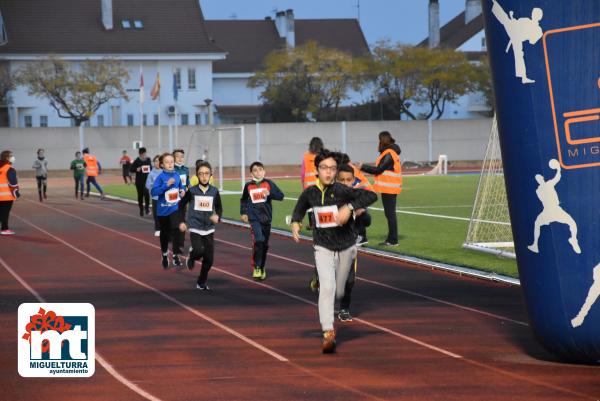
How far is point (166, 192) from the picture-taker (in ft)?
59.7

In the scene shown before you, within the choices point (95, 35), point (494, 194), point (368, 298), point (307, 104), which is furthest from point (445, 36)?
point (368, 298)

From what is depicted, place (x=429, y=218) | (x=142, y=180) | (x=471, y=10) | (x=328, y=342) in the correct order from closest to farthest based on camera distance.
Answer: (x=328, y=342) < (x=429, y=218) < (x=142, y=180) < (x=471, y=10)

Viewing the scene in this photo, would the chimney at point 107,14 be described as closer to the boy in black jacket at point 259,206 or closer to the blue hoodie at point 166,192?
the blue hoodie at point 166,192

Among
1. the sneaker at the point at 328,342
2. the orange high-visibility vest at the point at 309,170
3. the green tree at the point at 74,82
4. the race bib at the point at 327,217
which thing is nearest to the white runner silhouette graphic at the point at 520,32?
the race bib at the point at 327,217

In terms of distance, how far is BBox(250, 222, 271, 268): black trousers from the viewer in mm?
15992

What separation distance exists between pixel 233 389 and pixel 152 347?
6.93ft

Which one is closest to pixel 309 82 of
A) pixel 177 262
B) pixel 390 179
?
pixel 390 179

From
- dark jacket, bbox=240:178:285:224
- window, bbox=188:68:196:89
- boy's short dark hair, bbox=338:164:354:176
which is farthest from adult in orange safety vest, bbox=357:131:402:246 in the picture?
window, bbox=188:68:196:89

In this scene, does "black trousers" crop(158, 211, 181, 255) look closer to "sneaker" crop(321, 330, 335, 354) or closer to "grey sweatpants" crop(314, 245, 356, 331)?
"grey sweatpants" crop(314, 245, 356, 331)

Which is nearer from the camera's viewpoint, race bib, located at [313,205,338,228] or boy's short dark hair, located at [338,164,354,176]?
race bib, located at [313,205,338,228]

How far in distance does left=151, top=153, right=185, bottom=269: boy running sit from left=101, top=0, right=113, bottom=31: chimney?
206 ft

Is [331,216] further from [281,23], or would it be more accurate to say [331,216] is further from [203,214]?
[281,23]

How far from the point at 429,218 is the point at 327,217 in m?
16.3

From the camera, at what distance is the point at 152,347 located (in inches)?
420
